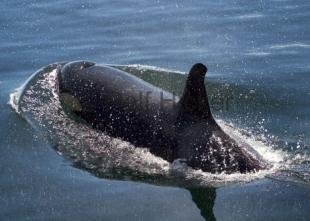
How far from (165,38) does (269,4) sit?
4.35m

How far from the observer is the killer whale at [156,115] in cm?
874

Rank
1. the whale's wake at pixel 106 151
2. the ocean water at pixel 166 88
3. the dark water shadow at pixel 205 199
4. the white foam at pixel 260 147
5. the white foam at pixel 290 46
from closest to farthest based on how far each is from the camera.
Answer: the dark water shadow at pixel 205 199 < the ocean water at pixel 166 88 < the whale's wake at pixel 106 151 < the white foam at pixel 260 147 < the white foam at pixel 290 46

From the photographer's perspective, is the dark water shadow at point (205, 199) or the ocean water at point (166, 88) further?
the ocean water at point (166, 88)

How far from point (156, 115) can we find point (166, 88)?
99.7 inches

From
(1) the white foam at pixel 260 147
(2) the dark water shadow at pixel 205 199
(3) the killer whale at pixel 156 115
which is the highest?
(3) the killer whale at pixel 156 115

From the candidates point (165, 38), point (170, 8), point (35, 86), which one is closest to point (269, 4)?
point (170, 8)

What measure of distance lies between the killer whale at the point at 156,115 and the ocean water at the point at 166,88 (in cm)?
19

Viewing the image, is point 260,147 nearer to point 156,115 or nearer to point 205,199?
point 156,115

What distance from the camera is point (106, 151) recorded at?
9602 millimetres

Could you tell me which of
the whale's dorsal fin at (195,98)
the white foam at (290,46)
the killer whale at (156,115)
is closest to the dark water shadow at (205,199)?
the killer whale at (156,115)

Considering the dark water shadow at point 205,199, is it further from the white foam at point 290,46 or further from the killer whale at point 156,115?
the white foam at point 290,46

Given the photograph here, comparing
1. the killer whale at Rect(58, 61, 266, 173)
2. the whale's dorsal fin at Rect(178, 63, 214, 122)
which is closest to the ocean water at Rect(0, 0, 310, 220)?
the killer whale at Rect(58, 61, 266, 173)

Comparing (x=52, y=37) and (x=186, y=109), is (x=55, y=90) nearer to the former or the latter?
(x=186, y=109)

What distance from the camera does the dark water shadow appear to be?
7.90 metres
